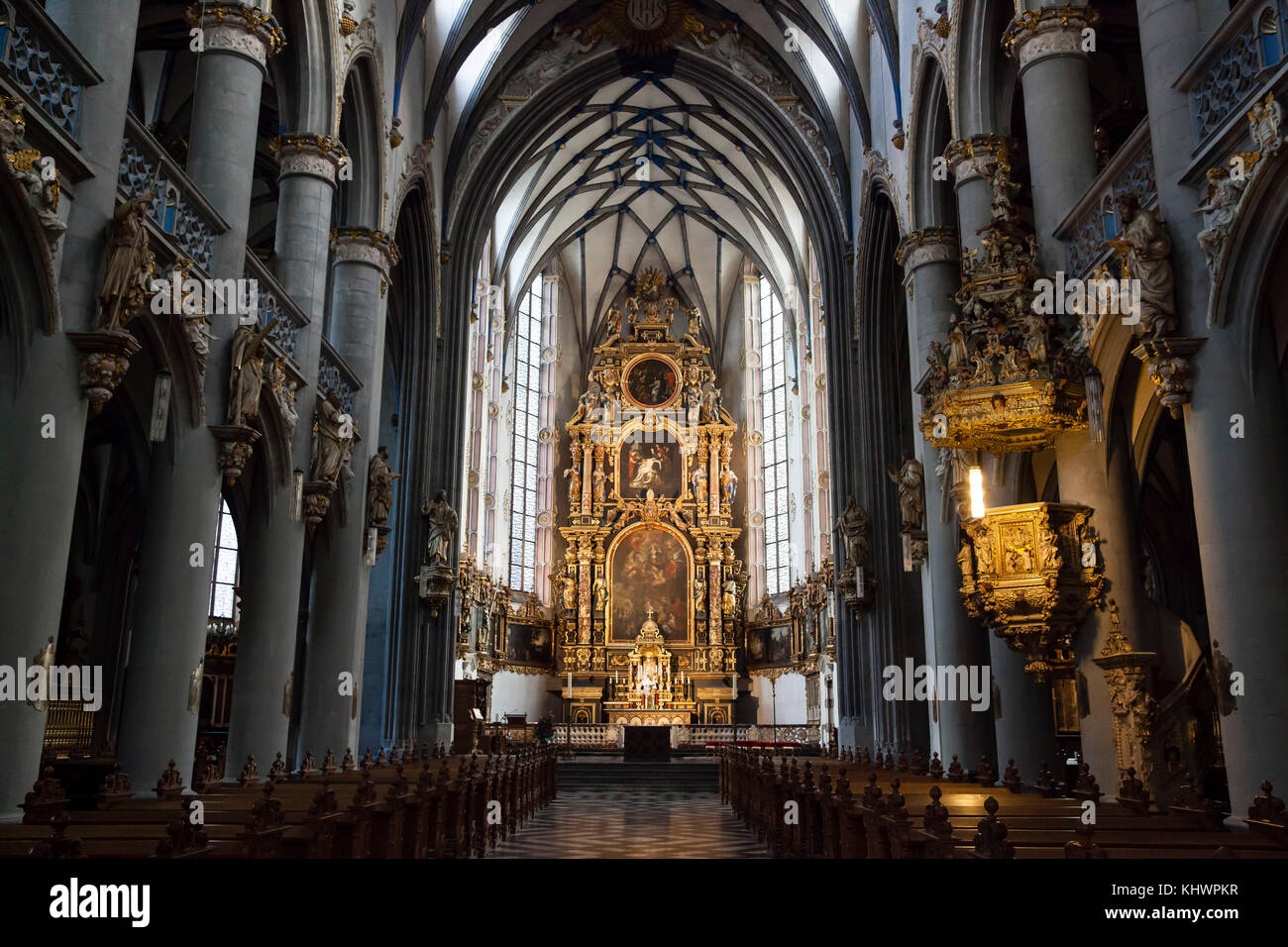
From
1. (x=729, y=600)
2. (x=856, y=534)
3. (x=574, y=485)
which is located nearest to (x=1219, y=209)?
(x=856, y=534)

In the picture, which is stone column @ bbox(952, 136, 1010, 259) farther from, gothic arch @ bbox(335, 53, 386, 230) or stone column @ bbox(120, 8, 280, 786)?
gothic arch @ bbox(335, 53, 386, 230)

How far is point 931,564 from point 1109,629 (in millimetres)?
4508

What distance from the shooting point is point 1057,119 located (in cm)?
988

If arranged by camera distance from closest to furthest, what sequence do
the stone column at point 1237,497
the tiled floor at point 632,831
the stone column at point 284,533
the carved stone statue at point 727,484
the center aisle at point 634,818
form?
1. the stone column at point 1237,497
2. the tiled floor at point 632,831
3. the center aisle at point 634,818
4. the stone column at point 284,533
5. the carved stone statue at point 727,484

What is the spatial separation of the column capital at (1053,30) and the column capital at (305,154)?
809 cm

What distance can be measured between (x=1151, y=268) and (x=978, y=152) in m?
5.27

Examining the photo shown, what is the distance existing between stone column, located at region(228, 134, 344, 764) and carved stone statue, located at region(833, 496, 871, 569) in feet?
35.0

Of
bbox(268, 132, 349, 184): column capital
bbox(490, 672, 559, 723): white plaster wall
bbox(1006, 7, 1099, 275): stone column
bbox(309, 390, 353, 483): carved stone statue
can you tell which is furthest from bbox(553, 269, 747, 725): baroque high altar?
bbox(1006, 7, 1099, 275): stone column

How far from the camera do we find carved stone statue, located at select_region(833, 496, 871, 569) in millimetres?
19734

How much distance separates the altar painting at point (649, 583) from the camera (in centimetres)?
3262

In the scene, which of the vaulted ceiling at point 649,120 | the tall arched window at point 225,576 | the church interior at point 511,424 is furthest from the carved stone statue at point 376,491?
the tall arched window at point 225,576

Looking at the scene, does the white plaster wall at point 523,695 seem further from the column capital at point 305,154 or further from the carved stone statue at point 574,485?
the column capital at point 305,154

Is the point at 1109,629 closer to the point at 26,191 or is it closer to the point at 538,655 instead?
the point at 26,191
